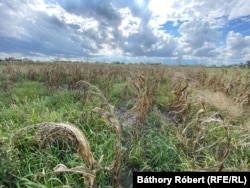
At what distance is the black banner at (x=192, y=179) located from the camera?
6.61 ft

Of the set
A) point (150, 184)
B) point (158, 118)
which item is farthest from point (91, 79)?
point (150, 184)

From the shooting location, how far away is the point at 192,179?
2.10 m

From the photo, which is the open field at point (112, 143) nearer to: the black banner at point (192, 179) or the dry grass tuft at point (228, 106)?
the dry grass tuft at point (228, 106)

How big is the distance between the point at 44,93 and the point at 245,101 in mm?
5068

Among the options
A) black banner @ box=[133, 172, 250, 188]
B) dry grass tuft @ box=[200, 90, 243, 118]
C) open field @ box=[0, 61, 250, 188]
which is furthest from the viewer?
dry grass tuft @ box=[200, 90, 243, 118]

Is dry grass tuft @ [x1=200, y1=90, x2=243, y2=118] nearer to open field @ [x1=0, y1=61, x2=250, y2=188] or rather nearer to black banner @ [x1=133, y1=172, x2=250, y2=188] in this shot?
open field @ [x1=0, y1=61, x2=250, y2=188]

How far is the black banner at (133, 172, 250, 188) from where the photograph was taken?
6.61ft

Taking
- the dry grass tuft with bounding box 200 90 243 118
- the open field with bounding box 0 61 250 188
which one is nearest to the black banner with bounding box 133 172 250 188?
the open field with bounding box 0 61 250 188

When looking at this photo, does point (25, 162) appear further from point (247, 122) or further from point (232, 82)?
point (232, 82)

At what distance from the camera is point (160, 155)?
2.86 meters

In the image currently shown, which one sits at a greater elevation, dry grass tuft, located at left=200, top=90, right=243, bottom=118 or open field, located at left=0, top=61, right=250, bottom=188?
dry grass tuft, located at left=200, top=90, right=243, bottom=118

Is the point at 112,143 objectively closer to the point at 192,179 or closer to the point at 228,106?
the point at 192,179

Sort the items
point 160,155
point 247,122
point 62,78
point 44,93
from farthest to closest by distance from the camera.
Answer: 1. point 62,78
2. point 44,93
3. point 247,122
4. point 160,155

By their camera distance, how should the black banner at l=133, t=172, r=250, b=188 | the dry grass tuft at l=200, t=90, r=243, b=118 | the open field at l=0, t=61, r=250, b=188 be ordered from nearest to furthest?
the open field at l=0, t=61, r=250, b=188 → the black banner at l=133, t=172, r=250, b=188 → the dry grass tuft at l=200, t=90, r=243, b=118
